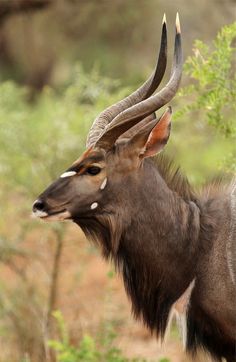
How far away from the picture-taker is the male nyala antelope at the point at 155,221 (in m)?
4.59

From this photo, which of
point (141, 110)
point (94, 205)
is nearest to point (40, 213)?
point (94, 205)

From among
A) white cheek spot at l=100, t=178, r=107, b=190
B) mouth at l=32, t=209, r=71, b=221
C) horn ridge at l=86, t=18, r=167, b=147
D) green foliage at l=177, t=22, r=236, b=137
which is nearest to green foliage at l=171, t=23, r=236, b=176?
green foliage at l=177, t=22, r=236, b=137

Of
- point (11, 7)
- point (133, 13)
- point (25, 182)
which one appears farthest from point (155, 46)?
point (25, 182)

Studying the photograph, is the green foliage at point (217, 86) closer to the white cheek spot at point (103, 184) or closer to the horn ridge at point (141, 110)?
the horn ridge at point (141, 110)

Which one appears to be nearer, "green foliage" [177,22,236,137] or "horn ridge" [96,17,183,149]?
"horn ridge" [96,17,183,149]

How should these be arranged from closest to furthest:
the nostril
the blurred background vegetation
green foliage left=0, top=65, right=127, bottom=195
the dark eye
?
the nostril < the dark eye < the blurred background vegetation < green foliage left=0, top=65, right=127, bottom=195

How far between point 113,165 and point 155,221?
36cm

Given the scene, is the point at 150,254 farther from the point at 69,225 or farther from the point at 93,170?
the point at 69,225

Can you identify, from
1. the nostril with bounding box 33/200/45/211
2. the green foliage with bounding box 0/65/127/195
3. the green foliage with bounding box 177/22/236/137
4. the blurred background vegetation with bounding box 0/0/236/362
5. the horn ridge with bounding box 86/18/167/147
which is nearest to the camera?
the nostril with bounding box 33/200/45/211

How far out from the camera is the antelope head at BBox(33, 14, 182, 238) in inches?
180

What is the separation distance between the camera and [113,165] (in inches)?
185

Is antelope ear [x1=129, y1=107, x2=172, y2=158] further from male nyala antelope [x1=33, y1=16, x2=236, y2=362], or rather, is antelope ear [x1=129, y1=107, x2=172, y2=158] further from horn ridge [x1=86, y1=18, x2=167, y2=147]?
horn ridge [x1=86, y1=18, x2=167, y2=147]

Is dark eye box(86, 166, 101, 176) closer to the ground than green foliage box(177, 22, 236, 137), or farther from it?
closer to the ground

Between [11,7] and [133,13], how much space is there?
104 inches
